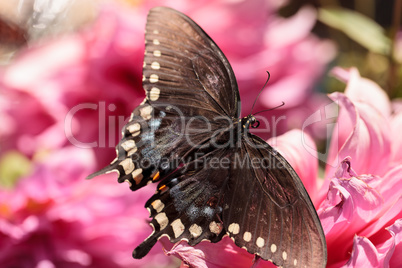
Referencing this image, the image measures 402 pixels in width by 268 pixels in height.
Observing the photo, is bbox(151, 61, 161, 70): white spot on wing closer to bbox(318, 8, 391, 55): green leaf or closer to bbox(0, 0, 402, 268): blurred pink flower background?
bbox(0, 0, 402, 268): blurred pink flower background

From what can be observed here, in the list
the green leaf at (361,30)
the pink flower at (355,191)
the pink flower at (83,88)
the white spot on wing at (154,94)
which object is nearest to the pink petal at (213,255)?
the pink flower at (355,191)

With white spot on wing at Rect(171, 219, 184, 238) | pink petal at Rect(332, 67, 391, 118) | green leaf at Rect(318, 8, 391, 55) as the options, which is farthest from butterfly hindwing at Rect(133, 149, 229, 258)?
green leaf at Rect(318, 8, 391, 55)

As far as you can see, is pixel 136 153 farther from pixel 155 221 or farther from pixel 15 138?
pixel 15 138

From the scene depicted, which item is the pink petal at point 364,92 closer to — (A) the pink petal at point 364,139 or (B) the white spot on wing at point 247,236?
(A) the pink petal at point 364,139

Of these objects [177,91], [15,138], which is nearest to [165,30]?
[177,91]

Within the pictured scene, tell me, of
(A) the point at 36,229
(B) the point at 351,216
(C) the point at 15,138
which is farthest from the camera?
(C) the point at 15,138

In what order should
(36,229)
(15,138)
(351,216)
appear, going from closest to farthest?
(351,216)
(36,229)
(15,138)
